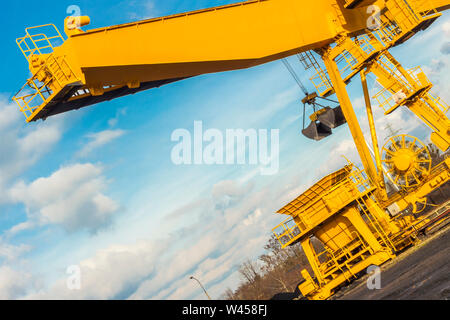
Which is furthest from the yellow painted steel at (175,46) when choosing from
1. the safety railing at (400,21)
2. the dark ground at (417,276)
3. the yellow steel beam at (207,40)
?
the dark ground at (417,276)

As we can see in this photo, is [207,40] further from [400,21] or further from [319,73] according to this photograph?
[400,21]

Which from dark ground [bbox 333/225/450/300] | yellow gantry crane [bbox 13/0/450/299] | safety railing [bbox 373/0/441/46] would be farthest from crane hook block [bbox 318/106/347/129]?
dark ground [bbox 333/225/450/300]

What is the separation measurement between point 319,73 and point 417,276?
25.1 feet

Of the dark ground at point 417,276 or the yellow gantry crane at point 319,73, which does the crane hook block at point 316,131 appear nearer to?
the yellow gantry crane at point 319,73

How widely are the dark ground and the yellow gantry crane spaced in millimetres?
554

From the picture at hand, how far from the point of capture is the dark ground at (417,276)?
6.71m

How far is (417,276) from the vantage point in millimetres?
8055

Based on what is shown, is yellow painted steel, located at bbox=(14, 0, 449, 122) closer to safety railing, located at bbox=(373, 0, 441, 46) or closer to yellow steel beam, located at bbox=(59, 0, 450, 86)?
yellow steel beam, located at bbox=(59, 0, 450, 86)

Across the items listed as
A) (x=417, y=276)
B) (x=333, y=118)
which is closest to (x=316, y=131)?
(x=333, y=118)

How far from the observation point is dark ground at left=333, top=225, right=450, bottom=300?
6.71 m

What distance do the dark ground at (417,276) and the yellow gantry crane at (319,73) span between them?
0.55 m

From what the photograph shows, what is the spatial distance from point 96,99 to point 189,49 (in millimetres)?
2571
